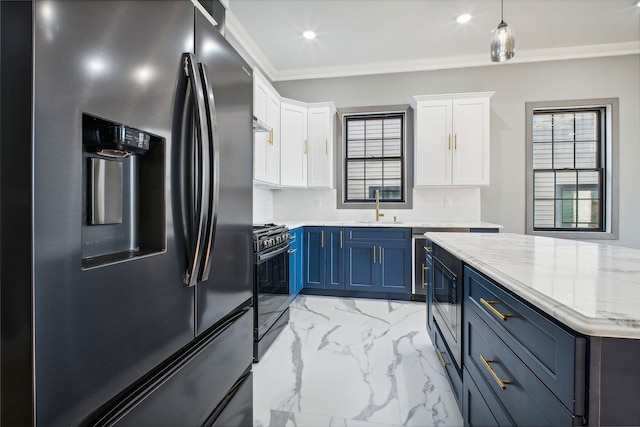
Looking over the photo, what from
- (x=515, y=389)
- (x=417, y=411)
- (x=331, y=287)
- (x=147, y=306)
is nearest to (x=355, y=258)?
(x=331, y=287)

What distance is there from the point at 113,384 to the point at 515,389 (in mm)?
1081

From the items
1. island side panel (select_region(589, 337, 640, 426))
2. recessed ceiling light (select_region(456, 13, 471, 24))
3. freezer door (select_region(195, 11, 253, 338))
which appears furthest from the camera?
recessed ceiling light (select_region(456, 13, 471, 24))

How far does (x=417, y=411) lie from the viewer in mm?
1695

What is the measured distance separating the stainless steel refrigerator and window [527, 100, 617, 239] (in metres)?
4.27

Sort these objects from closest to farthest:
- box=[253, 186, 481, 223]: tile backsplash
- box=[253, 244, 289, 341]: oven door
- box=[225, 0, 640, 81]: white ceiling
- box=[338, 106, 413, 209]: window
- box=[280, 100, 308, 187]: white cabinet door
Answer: box=[253, 244, 289, 341]: oven door → box=[225, 0, 640, 81]: white ceiling → box=[280, 100, 308, 187]: white cabinet door → box=[253, 186, 481, 223]: tile backsplash → box=[338, 106, 413, 209]: window

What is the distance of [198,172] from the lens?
89cm

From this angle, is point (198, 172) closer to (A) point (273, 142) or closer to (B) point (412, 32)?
(A) point (273, 142)

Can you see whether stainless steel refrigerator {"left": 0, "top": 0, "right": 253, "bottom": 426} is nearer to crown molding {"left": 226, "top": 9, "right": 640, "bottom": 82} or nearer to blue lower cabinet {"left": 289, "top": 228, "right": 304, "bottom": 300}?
blue lower cabinet {"left": 289, "top": 228, "right": 304, "bottom": 300}

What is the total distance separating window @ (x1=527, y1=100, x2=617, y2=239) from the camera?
3.92m

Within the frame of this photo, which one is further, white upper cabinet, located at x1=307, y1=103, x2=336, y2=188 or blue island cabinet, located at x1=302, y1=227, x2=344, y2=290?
white upper cabinet, located at x1=307, y1=103, x2=336, y2=188

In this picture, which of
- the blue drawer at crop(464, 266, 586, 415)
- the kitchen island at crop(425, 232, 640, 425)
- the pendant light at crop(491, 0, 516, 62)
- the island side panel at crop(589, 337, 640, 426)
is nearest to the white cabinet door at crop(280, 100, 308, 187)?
the pendant light at crop(491, 0, 516, 62)

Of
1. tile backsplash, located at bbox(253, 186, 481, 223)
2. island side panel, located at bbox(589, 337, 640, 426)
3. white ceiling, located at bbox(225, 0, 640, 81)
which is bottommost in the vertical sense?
island side panel, located at bbox(589, 337, 640, 426)

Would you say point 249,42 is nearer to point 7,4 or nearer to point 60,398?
point 7,4

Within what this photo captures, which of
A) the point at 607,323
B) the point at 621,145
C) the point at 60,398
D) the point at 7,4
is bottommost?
the point at 60,398
